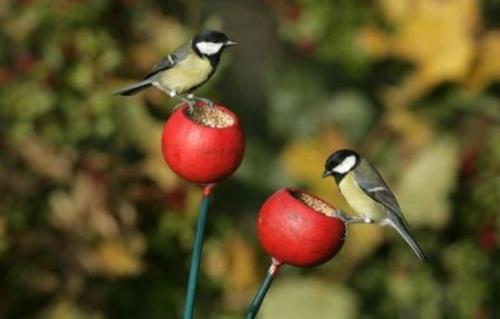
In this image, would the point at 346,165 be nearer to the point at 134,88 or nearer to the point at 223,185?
the point at 134,88

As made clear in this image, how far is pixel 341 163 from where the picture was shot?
2258mm

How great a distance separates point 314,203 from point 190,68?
1.12ft

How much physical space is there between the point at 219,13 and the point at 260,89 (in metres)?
0.39

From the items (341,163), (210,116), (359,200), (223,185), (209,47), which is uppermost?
(209,47)

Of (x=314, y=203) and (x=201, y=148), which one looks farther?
(x=314, y=203)

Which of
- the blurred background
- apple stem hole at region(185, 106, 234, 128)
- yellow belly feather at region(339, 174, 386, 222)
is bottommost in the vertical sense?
the blurred background

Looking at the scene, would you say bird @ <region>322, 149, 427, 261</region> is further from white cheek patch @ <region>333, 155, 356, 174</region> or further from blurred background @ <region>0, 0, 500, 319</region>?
blurred background @ <region>0, 0, 500, 319</region>

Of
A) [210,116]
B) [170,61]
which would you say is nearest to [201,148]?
[210,116]

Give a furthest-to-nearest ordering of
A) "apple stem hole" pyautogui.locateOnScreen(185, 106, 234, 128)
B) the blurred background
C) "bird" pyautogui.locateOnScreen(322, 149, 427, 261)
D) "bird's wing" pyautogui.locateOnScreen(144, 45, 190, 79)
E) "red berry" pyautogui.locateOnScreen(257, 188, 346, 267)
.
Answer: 1. the blurred background
2. "bird" pyautogui.locateOnScreen(322, 149, 427, 261)
3. "bird's wing" pyautogui.locateOnScreen(144, 45, 190, 79)
4. "apple stem hole" pyautogui.locateOnScreen(185, 106, 234, 128)
5. "red berry" pyautogui.locateOnScreen(257, 188, 346, 267)

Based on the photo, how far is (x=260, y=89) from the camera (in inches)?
193

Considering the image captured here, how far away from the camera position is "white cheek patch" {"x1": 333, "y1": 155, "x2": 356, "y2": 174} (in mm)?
2246

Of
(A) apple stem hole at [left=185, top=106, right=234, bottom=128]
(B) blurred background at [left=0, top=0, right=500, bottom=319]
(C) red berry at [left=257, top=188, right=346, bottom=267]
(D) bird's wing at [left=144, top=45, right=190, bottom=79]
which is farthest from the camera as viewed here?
(B) blurred background at [left=0, top=0, right=500, bottom=319]

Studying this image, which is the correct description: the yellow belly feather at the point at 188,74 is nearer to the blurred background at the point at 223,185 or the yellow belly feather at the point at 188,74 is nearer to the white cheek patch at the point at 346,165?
the white cheek patch at the point at 346,165

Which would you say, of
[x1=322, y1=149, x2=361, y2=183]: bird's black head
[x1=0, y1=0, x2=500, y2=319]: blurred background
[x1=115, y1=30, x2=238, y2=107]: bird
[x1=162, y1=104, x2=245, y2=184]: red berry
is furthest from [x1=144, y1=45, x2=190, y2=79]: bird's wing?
[x1=0, y1=0, x2=500, y2=319]: blurred background
